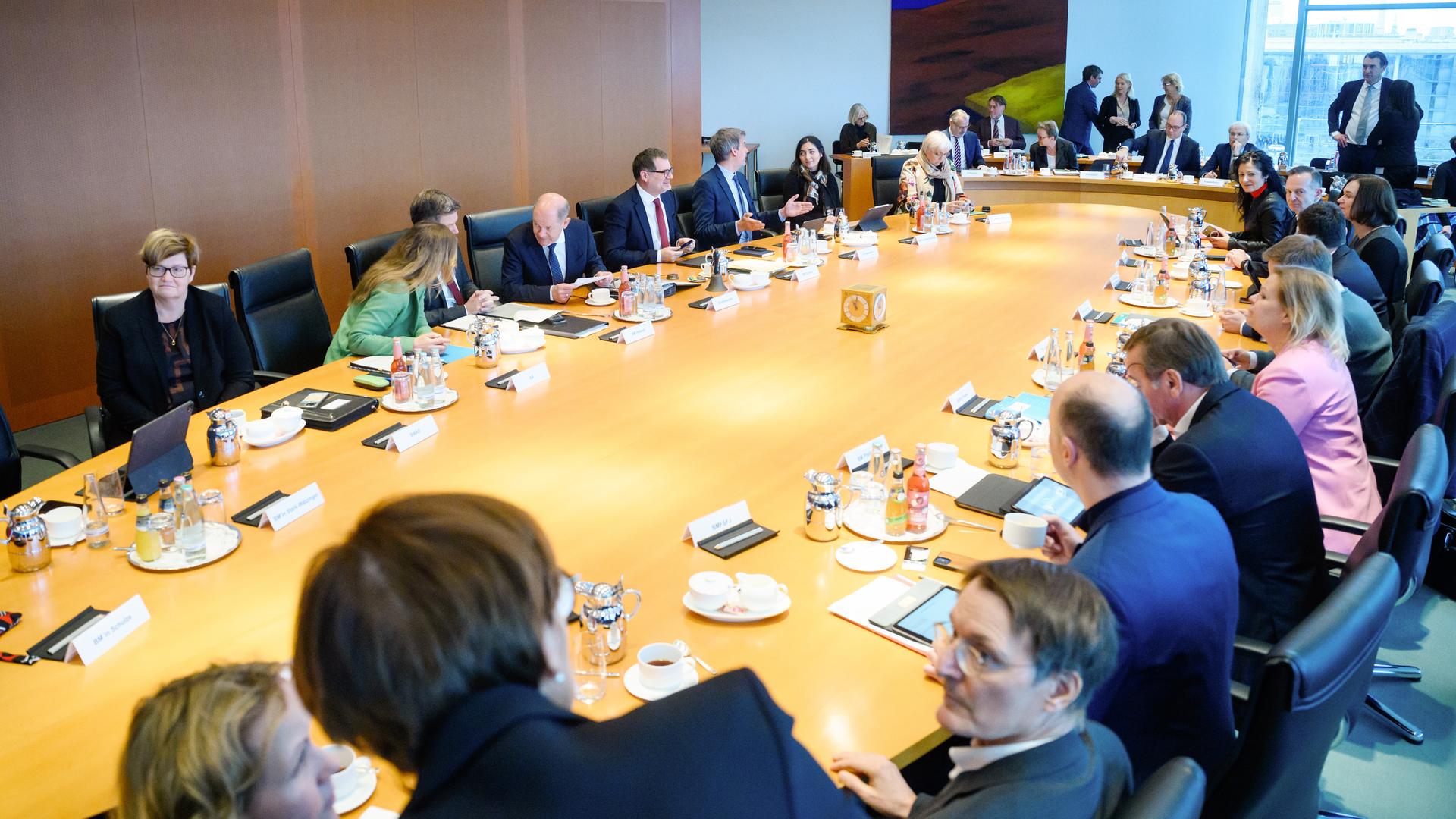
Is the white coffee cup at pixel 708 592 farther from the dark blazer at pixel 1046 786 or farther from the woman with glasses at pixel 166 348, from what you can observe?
the woman with glasses at pixel 166 348

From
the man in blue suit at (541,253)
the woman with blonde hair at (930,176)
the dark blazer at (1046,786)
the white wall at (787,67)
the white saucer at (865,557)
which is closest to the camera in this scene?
the dark blazer at (1046,786)

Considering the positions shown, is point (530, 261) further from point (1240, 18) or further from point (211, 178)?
point (1240, 18)

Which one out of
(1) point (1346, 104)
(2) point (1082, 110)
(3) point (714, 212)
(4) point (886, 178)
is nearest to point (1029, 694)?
(3) point (714, 212)

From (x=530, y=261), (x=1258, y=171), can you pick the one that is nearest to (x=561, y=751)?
(x=530, y=261)

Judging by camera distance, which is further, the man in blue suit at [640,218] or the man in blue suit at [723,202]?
the man in blue suit at [723,202]

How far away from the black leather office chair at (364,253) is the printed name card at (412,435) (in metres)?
1.63

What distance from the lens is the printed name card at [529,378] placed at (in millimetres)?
4012

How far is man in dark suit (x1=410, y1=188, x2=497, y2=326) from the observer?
5.03 m

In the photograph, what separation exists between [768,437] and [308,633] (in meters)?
2.47

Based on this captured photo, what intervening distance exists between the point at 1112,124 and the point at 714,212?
23.3ft

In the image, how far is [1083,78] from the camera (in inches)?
509

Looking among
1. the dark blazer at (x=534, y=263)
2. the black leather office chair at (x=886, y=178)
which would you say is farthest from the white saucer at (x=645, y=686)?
the black leather office chair at (x=886, y=178)

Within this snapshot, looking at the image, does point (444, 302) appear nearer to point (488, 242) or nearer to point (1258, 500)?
point (488, 242)

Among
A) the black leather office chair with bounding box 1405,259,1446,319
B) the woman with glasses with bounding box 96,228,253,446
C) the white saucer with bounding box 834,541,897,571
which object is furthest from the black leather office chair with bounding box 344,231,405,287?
the black leather office chair with bounding box 1405,259,1446,319
